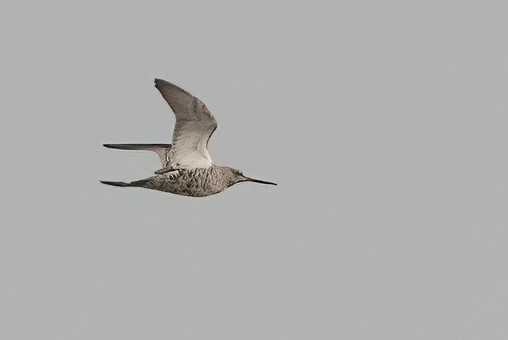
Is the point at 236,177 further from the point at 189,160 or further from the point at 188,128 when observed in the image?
the point at 188,128

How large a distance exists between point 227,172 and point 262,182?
104 centimetres

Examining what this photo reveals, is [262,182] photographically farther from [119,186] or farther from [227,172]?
[119,186]

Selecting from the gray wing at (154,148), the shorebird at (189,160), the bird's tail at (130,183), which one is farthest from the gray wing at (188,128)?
the bird's tail at (130,183)

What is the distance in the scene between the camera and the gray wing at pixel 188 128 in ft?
51.2

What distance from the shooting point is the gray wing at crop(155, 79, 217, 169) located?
1560 centimetres

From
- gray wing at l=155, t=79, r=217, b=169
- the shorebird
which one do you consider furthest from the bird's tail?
gray wing at l=155, t=79, r=217, b=169

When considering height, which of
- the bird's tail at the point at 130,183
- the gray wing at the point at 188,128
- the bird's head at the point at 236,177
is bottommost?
the bird's tail at the point at 130,183

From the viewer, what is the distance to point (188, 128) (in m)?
16.5

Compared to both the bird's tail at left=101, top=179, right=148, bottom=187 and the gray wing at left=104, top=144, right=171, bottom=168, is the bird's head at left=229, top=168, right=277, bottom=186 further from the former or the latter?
the bird's tail at left=101, top=179, right=148, bottom=187

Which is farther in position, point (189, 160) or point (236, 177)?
point (236, 177)

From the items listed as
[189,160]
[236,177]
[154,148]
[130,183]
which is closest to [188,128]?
[189,160]

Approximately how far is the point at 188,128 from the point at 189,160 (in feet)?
2.50

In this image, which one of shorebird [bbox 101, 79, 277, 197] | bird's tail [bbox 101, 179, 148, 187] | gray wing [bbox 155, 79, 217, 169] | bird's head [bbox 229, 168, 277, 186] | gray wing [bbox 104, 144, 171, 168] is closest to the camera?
gray wing [bbox 155, 79, 217, 169]

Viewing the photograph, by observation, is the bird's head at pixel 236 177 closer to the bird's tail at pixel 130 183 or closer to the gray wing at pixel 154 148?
the gray wing at pixel 154 148
